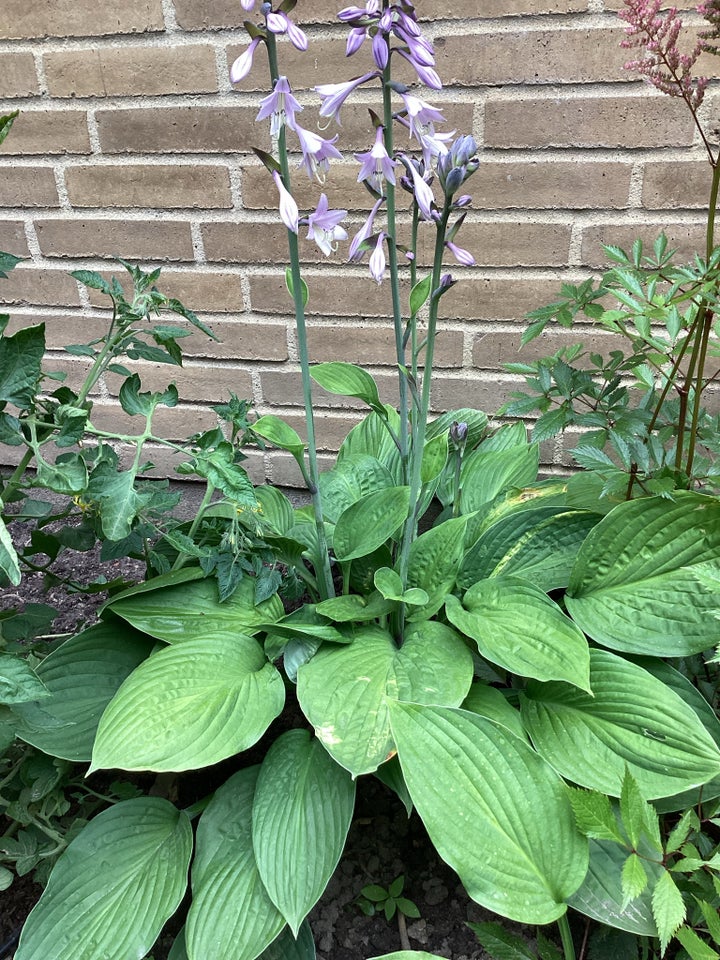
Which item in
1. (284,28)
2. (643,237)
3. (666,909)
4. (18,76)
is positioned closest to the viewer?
(666,909)

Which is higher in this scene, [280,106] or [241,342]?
[280,106]

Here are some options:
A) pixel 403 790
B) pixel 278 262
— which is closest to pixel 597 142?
pixel 278 262

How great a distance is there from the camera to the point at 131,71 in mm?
1559

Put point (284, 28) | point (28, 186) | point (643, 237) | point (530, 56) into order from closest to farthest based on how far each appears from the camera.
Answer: point (284, 28), point (530, 56), point (643, 237), point (28, 186)

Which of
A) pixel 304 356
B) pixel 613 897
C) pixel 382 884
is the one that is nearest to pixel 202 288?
pixel 304 356

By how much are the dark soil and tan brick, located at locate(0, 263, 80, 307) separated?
4.27 ft

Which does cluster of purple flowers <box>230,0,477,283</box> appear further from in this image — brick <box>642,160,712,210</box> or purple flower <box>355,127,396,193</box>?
brick <box>642,160,712,210</box>

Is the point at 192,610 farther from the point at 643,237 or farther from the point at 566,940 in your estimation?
the point at 643,237

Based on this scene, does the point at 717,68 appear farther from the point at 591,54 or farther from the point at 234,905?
the point at 234,905

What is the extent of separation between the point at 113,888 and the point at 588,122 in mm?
1653

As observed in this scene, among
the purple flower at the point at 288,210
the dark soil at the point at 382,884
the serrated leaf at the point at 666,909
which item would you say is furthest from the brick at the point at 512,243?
the serrated leaf at the point at 666,909

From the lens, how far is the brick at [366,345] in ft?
5.58

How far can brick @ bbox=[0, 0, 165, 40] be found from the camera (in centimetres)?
151

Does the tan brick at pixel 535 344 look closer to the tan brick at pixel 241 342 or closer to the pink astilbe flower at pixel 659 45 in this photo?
the tan brick at pixel 241 342
